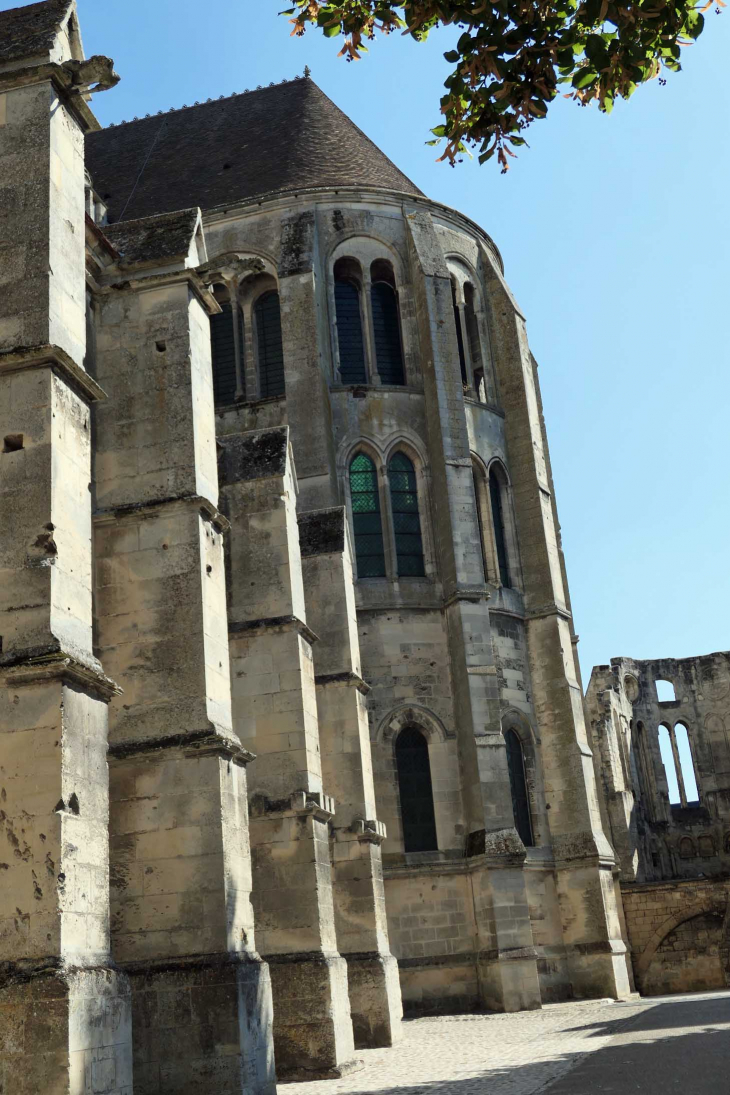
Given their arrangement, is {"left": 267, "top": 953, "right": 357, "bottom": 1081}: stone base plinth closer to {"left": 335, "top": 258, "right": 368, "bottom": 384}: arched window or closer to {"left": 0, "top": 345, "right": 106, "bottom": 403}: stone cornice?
{"left": 0, "top": 345, "right": 106, "bottom": 403}: stone cornice

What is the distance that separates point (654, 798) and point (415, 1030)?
22779 millimetres

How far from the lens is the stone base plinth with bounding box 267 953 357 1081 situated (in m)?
12.1

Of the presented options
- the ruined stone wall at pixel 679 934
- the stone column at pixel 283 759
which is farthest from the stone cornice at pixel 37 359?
the ruined stone wall at pixel 679 934

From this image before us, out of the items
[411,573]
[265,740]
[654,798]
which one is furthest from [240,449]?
[654,798]

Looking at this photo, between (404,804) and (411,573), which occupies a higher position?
(411,573)

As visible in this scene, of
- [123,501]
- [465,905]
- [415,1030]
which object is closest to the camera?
[123,501]

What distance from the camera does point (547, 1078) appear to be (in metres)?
9.86

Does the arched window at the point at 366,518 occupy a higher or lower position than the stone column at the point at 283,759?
higher

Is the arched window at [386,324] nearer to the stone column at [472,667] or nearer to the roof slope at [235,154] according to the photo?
the stone column at [472,667]

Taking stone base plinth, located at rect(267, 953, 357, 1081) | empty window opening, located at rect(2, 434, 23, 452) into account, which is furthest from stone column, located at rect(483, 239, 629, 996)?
empty window opening, located at rect(2, 434, 23, 452)

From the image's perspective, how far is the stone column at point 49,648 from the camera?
7.48 metres

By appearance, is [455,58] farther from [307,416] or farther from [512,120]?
[307,416]

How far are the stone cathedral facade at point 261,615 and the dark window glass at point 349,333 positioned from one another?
60mm

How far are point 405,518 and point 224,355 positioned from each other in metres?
4.94
